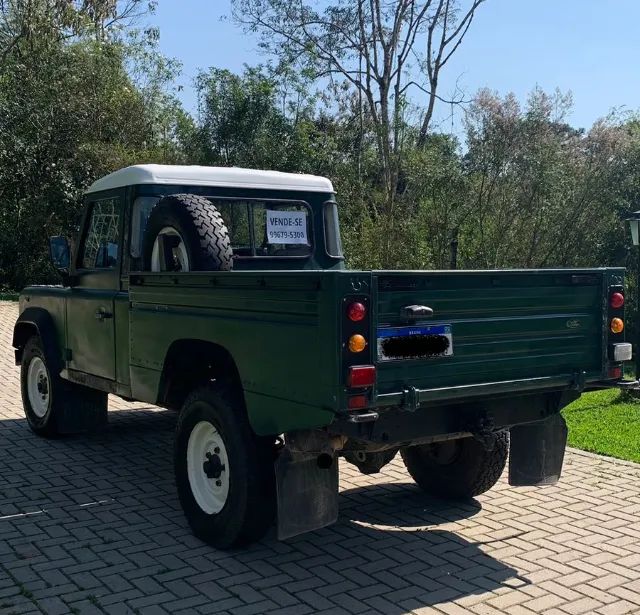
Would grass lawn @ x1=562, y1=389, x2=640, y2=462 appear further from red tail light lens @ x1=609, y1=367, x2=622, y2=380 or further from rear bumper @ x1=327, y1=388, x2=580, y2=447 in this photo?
rear bumper @ x1=327, y1=388, x2=580, y2=447

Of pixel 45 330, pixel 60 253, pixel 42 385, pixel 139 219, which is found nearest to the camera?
pixel 139 219

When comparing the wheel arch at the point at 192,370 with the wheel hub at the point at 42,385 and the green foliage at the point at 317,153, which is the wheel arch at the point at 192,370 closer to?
the wheel hub at the point at 42,385

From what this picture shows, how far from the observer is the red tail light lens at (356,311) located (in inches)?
134

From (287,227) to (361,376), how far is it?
2.79 meters

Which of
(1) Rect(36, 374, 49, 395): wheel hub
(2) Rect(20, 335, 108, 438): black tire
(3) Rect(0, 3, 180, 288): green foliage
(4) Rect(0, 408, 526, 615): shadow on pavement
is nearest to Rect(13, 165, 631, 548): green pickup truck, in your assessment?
(4) Rect(0, 408, 526, 615): shadow on pavement

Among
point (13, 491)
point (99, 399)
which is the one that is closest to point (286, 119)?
point (99, 399)

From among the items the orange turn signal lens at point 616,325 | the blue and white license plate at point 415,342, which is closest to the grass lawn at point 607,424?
the orange turn signal lens at point 616,325

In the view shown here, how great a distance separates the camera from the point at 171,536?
4.65m

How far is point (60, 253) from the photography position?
6.38 meters

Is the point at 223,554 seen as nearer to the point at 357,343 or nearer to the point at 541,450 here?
the point at 357,343

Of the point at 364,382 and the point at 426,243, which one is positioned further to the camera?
the point at 426,243

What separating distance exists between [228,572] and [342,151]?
751 inches

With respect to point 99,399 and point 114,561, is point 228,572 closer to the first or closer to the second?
point 114,561

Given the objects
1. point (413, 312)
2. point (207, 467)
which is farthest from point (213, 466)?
point (413, 312)
